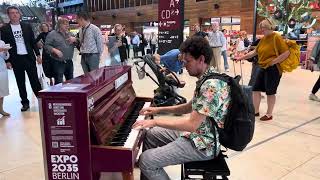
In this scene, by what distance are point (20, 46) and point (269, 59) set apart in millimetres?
3574

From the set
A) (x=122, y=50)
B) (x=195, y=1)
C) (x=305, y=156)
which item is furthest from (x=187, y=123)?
(x=195, y=1)

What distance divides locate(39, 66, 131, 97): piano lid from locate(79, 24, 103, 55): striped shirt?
258 centimetres

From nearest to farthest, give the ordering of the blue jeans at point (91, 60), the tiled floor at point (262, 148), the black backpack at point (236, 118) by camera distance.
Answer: the black backpack at point (236, 118) < the tiled floor at point (262, 148) < the blue jeans at point (91, 60)

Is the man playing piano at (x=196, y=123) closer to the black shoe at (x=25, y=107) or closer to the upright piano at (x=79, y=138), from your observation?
the upright piano at (x=79, y=138)

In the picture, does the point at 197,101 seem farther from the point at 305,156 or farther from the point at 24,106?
the point at 24,106

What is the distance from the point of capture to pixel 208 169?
189 cm

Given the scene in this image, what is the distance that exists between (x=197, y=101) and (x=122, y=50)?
630cm

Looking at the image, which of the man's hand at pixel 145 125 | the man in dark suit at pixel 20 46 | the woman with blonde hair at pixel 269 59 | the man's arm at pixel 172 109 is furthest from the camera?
the man in dark suit at pixel 20 46

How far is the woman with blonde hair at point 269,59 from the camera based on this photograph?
424 centimetres

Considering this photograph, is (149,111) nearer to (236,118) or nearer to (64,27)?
(236,118)

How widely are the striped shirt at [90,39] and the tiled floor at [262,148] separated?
1.29 m

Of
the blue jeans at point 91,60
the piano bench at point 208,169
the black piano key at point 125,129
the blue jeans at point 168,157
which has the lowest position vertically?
the piano bench at point 208,169

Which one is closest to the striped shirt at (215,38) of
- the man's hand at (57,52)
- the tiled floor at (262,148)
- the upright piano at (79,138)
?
the tiled floor at (262,148)

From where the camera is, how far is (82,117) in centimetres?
170
